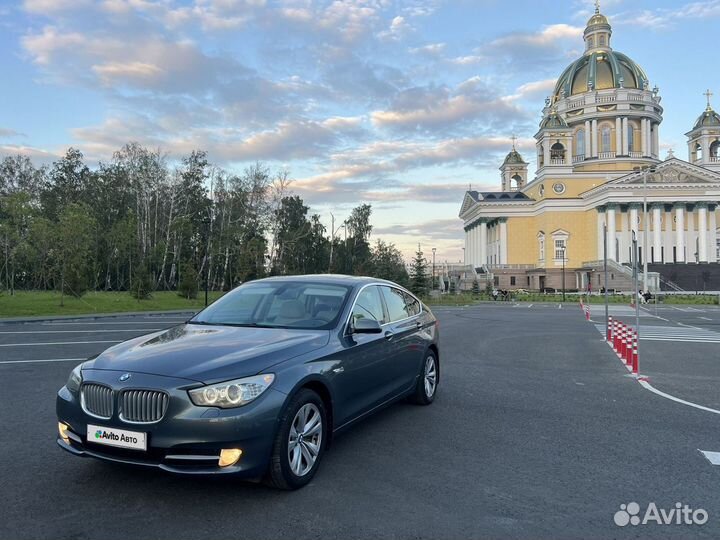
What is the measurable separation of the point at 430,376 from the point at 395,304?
4.17 feet

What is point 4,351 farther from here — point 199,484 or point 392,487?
point 392,487

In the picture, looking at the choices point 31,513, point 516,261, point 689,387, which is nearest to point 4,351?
point 31,513

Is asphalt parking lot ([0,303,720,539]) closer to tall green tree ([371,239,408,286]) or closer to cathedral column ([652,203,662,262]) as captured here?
tall green tree ([371,239,408,286])

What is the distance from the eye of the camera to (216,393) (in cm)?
383

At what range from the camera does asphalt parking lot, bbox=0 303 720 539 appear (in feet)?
11.9

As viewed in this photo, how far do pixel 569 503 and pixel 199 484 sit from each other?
9.16 feet

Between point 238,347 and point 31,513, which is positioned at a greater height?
point 238,347

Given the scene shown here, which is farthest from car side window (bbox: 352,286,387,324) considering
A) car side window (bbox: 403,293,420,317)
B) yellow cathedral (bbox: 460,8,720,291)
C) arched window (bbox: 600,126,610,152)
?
arched window (bbox: 600,126,610,152)

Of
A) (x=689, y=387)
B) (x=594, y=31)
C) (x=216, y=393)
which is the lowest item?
(x=689, y=387)

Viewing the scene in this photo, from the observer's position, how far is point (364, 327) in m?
5.26

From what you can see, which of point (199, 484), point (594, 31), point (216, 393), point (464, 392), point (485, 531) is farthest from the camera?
point (594, 31)

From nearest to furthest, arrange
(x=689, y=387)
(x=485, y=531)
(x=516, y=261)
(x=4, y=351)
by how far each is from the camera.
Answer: (x=485, y=531) → (x=689, y=387) → (x=4, y=351) → (x=516, y=261)

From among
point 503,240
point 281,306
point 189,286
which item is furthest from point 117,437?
point 503,240

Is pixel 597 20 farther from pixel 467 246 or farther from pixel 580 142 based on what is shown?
pixel 467 246
